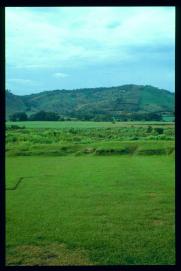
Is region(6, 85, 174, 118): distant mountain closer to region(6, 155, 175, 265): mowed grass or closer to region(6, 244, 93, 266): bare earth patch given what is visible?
region(6, 155, 175, 265): mowed grass

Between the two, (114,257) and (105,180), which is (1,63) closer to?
(114,257)

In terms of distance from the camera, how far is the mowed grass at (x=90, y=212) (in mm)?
3649

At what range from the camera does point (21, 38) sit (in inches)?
807

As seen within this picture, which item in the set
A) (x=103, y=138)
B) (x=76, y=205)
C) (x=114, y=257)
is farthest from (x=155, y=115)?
(x=114, y=257)

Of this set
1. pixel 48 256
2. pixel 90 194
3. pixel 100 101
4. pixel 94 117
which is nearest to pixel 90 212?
pixel 90 194

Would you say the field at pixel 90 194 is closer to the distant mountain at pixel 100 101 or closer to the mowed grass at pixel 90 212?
the mowed grass at pixel 90 212

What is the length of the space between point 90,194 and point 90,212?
5.79 ft

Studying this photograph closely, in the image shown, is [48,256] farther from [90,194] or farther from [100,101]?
[100,101]

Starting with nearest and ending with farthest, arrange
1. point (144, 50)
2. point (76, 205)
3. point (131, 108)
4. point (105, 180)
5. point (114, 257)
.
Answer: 1. point (114, 257)
2. point (76, 205)
3. point (105, 180)
4. point (131, 108)
5. point (144, 50)

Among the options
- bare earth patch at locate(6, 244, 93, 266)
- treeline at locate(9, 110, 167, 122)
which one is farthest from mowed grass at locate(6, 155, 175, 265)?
treeline at locate(9, 110, 167, 122)

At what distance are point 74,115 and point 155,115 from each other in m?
2.60

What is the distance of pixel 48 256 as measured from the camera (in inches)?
127

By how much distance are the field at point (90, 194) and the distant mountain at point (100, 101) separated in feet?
2.93

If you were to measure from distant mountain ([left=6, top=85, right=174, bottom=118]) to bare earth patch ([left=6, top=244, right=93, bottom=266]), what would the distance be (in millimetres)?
7310
